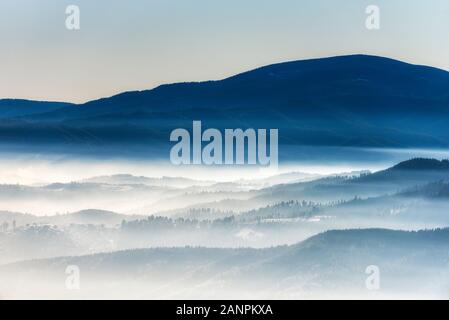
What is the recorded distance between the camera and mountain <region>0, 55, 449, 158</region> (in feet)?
22.7

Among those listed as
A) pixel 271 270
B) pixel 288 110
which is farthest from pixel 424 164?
pixel 271 270

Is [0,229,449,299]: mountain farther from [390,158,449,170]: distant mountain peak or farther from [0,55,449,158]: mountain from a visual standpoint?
[0,55,449,158]: mountain

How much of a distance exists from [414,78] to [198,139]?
1.57 m

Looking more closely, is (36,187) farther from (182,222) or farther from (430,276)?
(430,276)

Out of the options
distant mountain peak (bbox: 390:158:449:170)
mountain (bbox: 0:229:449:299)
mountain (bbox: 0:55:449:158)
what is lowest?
mountain (bbox: 0:229:449:299)

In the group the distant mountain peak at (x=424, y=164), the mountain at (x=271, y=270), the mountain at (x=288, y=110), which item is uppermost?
the mountain at (x=288, y=110)

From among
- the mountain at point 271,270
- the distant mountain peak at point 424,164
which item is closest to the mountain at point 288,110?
the distant mountain peak at point 424,164

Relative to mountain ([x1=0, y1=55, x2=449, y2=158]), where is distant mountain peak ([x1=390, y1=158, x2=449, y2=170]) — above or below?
below

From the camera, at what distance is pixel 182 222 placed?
7.02 metres

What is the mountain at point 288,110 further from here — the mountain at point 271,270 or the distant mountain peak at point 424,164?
the mountain at point 271,270

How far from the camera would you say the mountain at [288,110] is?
22.7ft

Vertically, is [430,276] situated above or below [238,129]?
below

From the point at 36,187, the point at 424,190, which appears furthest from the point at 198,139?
the point at 424,190

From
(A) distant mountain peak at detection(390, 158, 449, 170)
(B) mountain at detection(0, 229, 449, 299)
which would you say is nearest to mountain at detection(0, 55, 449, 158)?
(A) distant mountain peak at detection(390, 158, 449, 170)
